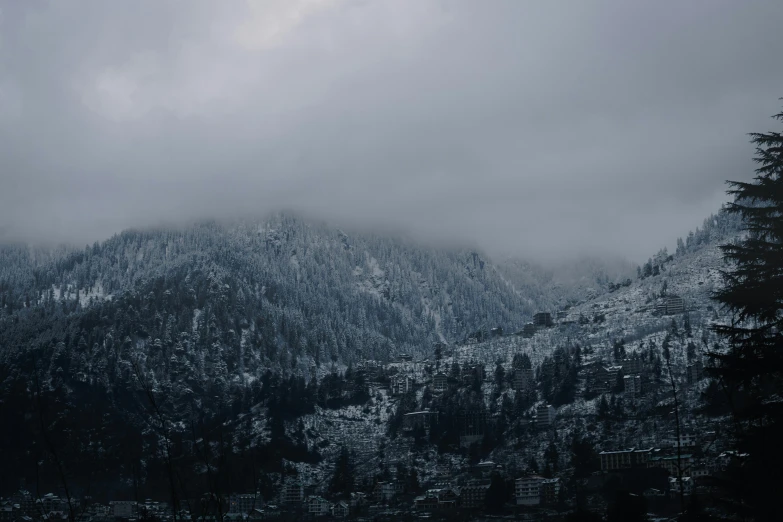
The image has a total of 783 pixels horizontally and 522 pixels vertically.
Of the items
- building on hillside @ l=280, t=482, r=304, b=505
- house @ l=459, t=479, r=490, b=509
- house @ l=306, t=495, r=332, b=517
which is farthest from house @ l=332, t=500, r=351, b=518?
house @ l=459, t=479, r=490, b=509

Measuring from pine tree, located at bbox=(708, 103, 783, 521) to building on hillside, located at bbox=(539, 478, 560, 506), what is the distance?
113 meters

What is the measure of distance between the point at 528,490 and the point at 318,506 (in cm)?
3611

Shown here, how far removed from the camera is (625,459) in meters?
148

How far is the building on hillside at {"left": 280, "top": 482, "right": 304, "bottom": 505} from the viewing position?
168 meters

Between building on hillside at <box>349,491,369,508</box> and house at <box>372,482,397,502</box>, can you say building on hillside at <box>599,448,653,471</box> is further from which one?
building on hillside at <box>349,491,369,508</box>

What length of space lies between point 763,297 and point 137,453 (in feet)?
574

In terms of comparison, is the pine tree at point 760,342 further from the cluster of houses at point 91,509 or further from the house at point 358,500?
the house at point 358,500

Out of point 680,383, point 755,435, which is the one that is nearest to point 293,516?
point 680,383

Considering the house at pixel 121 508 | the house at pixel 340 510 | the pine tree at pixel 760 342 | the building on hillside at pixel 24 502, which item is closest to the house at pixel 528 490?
the house at pixel 340 510

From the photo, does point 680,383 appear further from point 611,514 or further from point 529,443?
point 611,514

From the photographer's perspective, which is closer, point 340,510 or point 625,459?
point 625,459

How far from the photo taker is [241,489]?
6496 inches

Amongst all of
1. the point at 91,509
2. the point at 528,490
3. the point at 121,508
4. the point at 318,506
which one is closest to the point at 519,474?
the point at 528,490

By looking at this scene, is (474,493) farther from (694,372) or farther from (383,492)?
(694,372)
